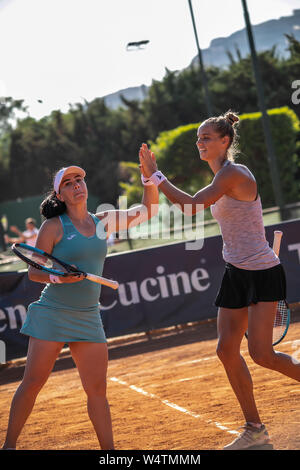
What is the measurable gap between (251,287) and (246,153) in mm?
24595

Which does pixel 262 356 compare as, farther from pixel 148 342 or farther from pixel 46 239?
pixel 148 342

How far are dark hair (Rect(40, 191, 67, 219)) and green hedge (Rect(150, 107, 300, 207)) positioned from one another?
79.8 feet

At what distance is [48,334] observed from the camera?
443 centimetres

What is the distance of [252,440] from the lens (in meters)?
A: 4.68

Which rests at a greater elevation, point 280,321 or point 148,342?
point 280,321

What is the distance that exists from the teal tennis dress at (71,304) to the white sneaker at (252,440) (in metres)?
1.12

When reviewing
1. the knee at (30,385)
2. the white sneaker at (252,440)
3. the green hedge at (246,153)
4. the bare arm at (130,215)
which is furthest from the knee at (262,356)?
the green hedge at (246,153)

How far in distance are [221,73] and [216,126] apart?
5265 cm

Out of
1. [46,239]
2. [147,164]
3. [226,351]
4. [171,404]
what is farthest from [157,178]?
[171,404]

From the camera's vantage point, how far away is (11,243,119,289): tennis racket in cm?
430

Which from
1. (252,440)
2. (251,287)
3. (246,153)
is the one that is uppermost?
(251,287)

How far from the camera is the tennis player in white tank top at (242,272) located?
461 cm

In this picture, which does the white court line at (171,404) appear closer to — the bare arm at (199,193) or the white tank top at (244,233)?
the white tank top at (244,233)

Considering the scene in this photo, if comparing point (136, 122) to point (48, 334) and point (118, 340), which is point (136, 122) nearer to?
point (118, 340)
